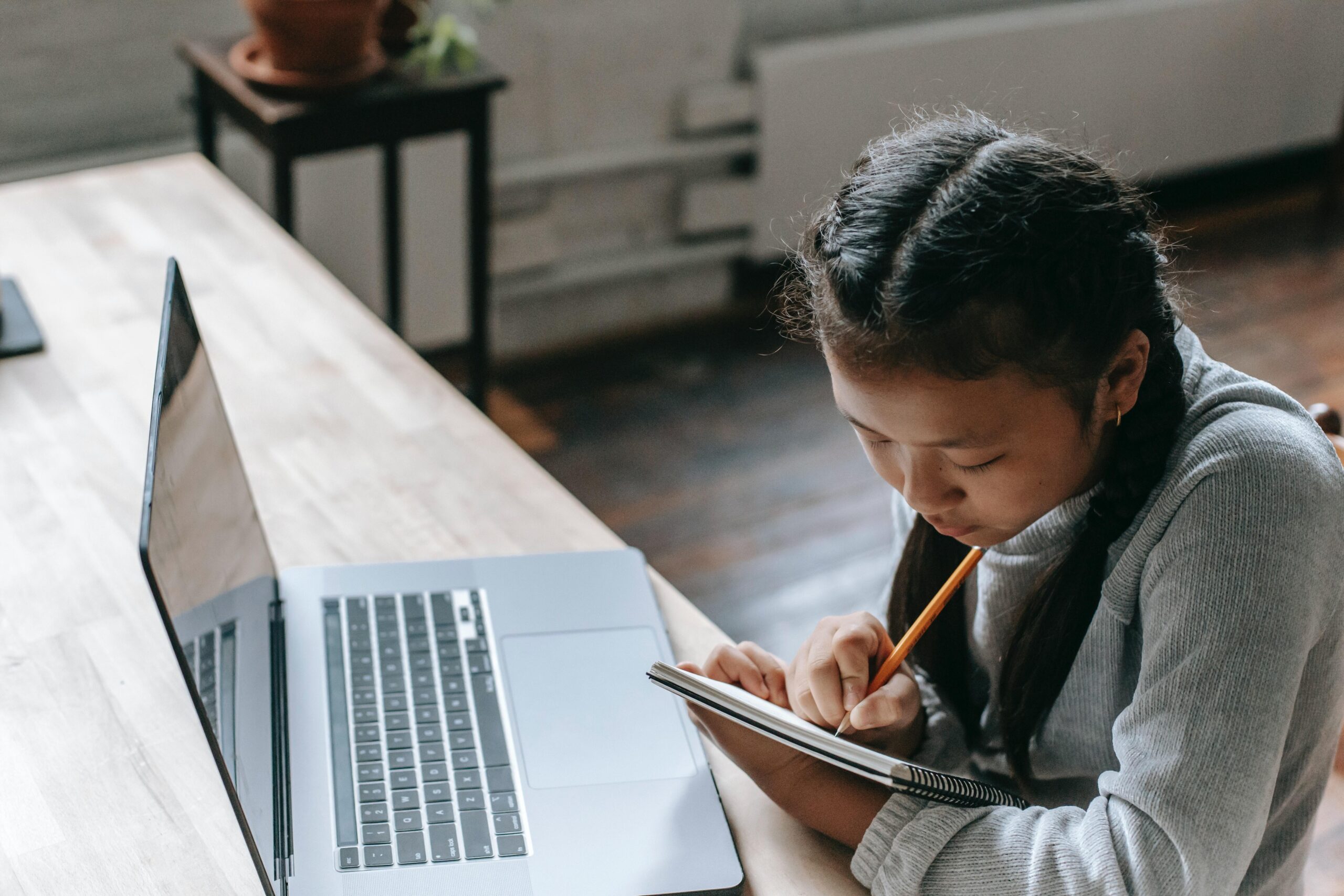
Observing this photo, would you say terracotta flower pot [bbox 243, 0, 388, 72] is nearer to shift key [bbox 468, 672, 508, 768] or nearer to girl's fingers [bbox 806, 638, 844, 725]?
shift key [bbox 468, 672, 508, 768]

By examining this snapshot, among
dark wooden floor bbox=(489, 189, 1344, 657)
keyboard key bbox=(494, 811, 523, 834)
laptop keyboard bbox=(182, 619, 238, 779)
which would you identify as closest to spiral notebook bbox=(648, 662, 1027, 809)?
keyboard key bbox=(494, 811, 523, 834)

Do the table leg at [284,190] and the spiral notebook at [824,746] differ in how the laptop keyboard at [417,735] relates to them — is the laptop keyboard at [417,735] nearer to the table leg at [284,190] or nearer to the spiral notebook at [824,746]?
the spiral notebook at [824,746]

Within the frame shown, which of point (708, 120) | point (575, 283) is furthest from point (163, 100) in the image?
point (708, 120)

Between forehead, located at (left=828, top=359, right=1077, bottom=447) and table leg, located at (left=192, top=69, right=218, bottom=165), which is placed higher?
forehead, located at (left=828, top=359, right=1077, bottom=447)

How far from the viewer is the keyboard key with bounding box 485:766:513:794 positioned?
2.58 feet

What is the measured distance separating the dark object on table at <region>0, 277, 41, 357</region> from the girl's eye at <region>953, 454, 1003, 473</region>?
898 millimetres

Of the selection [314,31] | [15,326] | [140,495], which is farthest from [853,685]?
[314,31]

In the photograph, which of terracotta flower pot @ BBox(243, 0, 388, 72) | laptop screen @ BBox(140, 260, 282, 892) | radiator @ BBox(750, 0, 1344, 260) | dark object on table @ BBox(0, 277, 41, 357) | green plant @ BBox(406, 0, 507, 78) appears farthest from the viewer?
radiator @ BBox(750, 0, 1344, 260)

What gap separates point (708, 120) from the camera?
2.69 m

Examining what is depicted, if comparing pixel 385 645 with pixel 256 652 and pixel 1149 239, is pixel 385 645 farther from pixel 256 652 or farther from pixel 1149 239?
pixel 1149 239

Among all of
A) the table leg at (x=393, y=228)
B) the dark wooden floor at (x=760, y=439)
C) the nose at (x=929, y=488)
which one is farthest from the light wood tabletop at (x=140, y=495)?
the dark wooden floor at (x=760, y=439)

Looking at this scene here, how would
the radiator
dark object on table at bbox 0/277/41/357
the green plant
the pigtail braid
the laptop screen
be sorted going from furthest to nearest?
the radiator, the green plant, dark object on table at bbox 0/277/41/357, the pigtail braid, the laptop screen

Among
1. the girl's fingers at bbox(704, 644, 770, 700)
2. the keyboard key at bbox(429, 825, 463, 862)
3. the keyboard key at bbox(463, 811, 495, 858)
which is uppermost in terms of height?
the girl's fingers at bbox(704, 644, 770, 700)

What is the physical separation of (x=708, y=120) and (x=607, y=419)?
0.67 metres
